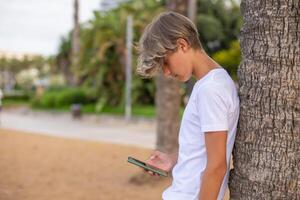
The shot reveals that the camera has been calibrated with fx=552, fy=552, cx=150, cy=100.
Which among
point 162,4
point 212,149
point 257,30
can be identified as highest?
point 162,4

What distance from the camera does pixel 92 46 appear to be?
68.1ft

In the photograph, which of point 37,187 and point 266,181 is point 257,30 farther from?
point 37,187

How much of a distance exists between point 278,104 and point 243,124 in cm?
17

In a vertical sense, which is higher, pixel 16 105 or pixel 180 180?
pixel 180 180

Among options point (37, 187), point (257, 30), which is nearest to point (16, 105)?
point (37, 187)

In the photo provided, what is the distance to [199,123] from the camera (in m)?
2.18

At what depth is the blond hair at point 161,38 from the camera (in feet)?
7.18

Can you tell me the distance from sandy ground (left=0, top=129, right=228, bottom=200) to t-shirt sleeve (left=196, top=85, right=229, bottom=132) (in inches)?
177

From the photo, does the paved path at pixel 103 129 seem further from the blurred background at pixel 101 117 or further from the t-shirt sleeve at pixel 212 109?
the t-shirt sleeve at pixel 212 109

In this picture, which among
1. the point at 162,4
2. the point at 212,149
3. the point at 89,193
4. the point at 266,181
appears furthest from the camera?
the point at 162,4

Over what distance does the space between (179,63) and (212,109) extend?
0.88ft

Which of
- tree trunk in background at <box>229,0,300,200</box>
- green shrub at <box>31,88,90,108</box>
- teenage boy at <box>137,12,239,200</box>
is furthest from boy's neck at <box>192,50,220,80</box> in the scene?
green shrub at <box>31,88,90,108</box>

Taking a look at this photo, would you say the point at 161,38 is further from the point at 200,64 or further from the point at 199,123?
the point at 199,123

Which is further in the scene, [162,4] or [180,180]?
[162,4]
